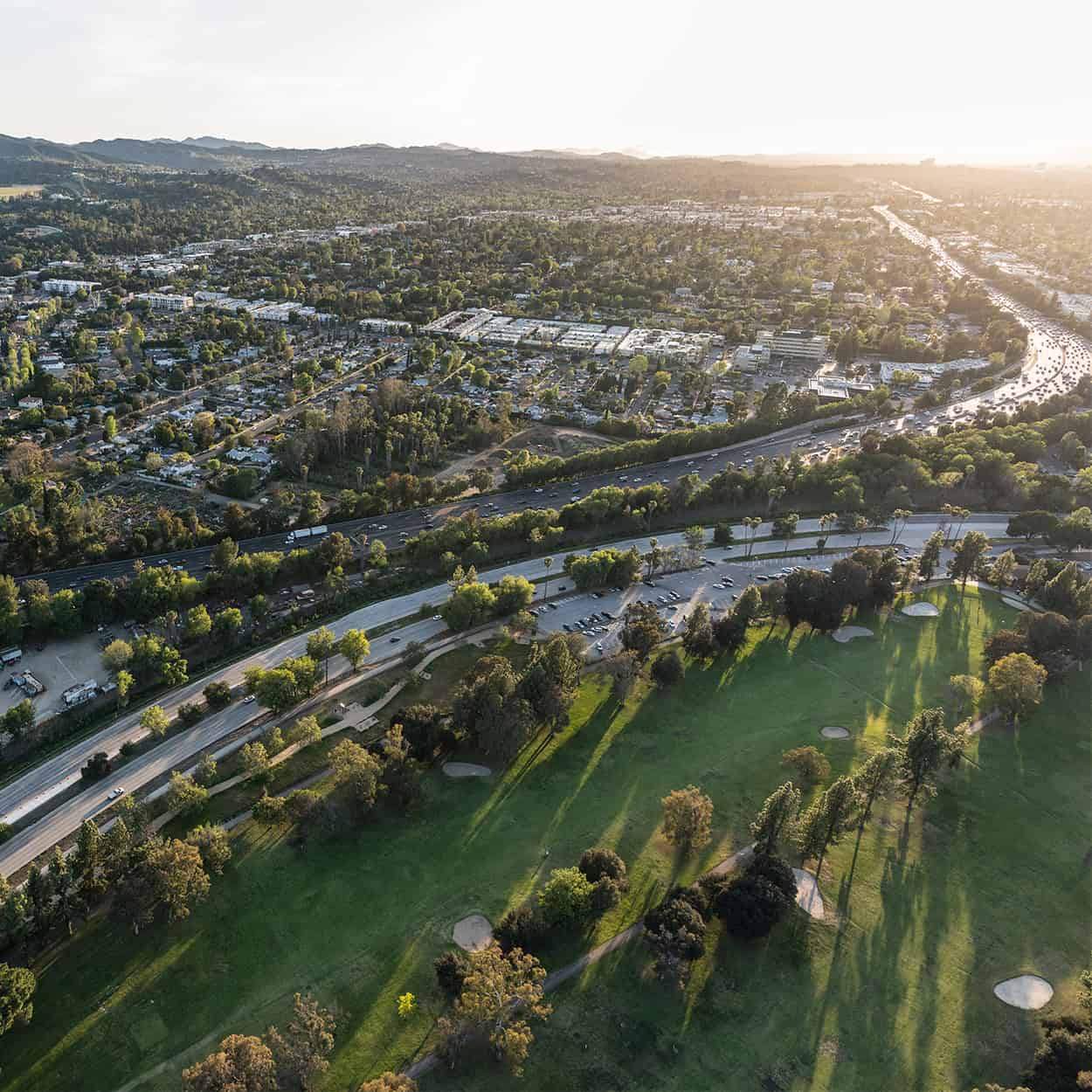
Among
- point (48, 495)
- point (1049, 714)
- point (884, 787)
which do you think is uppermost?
point (48, 495)

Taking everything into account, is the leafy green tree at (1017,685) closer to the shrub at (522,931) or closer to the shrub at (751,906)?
the shrub at (751,906)

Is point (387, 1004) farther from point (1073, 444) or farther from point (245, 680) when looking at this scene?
point (1073, 444)

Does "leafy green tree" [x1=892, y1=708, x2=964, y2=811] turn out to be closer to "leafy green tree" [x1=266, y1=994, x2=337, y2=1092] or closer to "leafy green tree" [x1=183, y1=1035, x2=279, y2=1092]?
"leafy green tree" [x1=266, y1=994, x2=337, y2=1092]

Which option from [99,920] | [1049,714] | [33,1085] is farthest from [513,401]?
[33,1085]

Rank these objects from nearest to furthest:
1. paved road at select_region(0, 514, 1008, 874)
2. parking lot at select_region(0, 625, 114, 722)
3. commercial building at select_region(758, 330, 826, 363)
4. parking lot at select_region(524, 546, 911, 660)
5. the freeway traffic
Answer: paved road at select_region(0, 514, 1008, 874) → parking lot at select_region(0, 625, 114, 722) → parking lot at select_region(524, 546, 911, 660) → the freeway traffic → commercial building at select_region(758, 330, 826, 363)

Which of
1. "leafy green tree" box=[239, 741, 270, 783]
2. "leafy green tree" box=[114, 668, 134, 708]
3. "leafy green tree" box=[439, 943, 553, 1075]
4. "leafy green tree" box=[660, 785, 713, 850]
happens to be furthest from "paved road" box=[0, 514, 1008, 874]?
"leafy green tree" box=[439, 943, 553, 1075]

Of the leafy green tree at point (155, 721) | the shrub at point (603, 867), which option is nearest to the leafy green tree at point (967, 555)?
the shrub at point (603, 867)
